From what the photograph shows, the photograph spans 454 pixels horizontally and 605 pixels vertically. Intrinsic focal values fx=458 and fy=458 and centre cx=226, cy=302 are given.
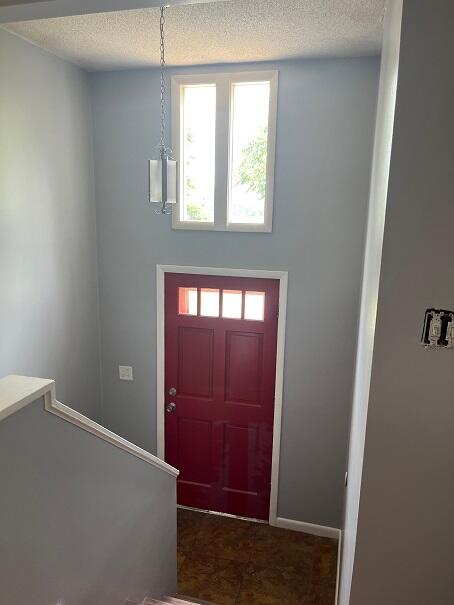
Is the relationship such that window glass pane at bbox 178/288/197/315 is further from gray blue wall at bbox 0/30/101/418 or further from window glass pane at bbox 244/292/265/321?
gray blue wall at bbox 0/30/101/418

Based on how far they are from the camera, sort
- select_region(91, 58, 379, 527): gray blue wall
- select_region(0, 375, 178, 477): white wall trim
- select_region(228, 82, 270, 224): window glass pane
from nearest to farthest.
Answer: select_region(0, 375, 178, 477): white wall trim, select_region(91, 58, 379, 527): gray blue wall, select_region(228, 82, 270, 224): window glass pane

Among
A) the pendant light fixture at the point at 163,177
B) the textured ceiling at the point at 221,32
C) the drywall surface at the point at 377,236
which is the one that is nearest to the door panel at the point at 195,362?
the pendant light fixture at the point at 163,177

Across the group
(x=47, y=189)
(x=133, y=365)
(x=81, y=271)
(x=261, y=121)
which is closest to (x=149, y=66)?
(x=261, y=121)

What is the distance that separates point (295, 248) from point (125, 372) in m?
1.69

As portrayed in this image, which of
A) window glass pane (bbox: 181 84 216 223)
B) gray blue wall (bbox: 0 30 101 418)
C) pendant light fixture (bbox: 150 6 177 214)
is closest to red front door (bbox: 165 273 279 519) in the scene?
window glass pane (bbox: 181 84 216 223)

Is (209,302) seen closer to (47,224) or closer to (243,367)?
(243,367)

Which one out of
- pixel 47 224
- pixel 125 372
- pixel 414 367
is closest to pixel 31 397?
pixel 414 367

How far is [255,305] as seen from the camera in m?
3.43

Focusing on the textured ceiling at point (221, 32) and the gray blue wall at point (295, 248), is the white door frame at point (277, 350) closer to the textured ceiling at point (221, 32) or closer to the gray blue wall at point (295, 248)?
the gray blue wall at point (295, 248)

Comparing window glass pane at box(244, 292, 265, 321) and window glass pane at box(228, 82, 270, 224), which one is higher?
window glass pane at box(228, 82, 270, 224)

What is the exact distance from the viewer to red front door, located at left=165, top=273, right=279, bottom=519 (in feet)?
11.3

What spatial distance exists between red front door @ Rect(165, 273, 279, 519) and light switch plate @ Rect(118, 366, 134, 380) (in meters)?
0.31

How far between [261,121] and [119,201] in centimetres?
119

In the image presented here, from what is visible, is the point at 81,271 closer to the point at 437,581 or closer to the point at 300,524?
the point at 300,524
